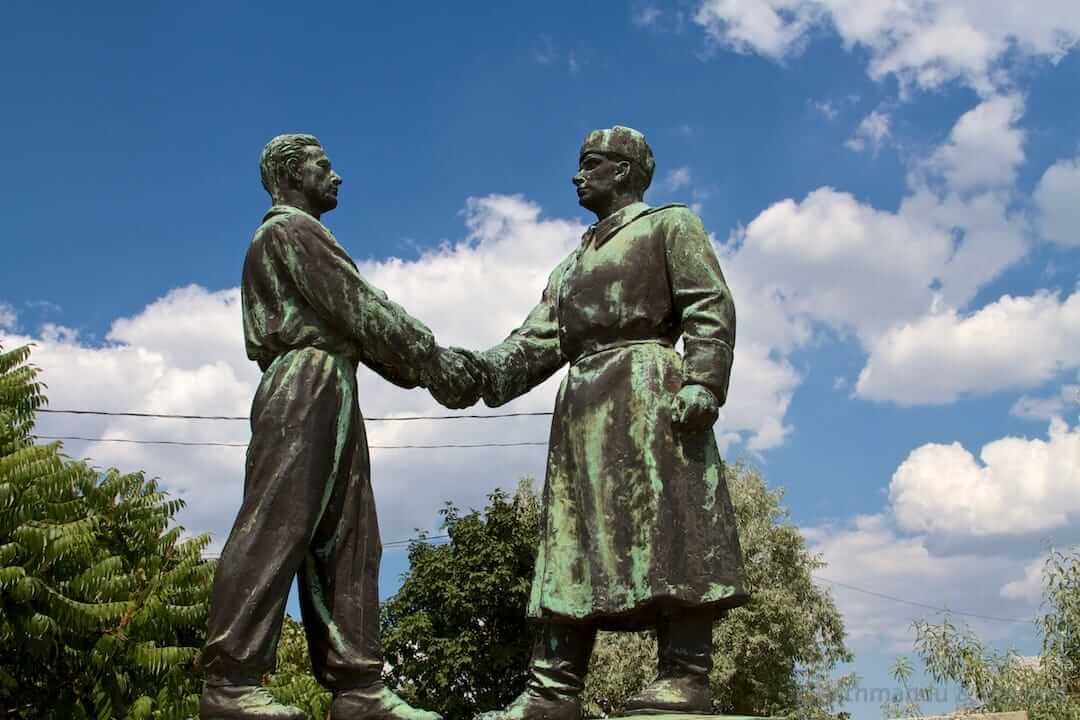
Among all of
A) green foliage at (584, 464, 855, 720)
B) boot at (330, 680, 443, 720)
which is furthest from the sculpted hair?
green foliage at (584, 464, 855, 720)

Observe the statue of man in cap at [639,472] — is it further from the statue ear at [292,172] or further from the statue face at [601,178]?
the statue ear at [292,172]

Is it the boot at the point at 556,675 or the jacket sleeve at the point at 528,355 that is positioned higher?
the jacket sleeve at the point at 528,355

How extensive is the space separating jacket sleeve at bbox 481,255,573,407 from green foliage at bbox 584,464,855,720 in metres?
19.7

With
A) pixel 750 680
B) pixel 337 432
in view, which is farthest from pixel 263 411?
pixel 750 680

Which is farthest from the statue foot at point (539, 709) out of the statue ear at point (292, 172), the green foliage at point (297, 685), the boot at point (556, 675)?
the green foliage at point (297, 685)

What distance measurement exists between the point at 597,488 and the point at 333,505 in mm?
1177

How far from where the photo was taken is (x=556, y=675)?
207 inches

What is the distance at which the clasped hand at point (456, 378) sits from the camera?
564cm

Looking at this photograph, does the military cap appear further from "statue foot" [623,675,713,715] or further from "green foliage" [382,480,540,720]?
"green foliage" [382,480,540,720]

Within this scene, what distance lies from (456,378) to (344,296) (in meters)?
0.75

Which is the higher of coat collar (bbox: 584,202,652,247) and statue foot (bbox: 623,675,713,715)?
coat collar (bbox: 584,202,652,247)

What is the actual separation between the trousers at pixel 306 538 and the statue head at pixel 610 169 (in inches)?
61.0

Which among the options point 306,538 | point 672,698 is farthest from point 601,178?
point 672,698

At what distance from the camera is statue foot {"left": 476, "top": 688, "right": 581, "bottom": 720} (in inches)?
201
